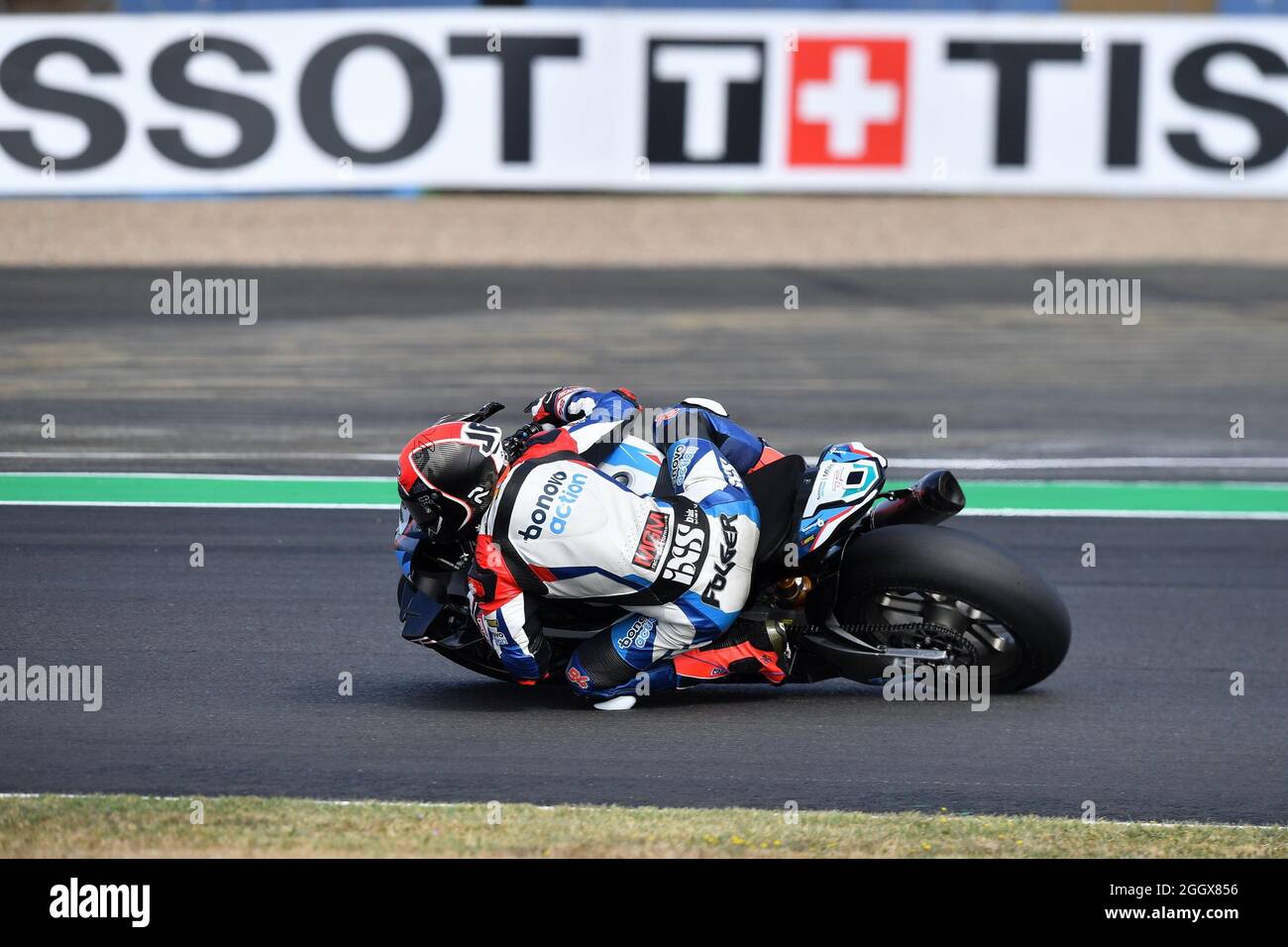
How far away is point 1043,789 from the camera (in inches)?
217

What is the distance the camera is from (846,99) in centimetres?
1844

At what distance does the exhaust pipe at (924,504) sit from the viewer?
5957 mm

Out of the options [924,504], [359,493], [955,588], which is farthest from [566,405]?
[359,493]

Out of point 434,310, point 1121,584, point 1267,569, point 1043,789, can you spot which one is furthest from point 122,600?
point 434,310

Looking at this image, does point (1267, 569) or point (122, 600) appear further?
point (1267, 569)

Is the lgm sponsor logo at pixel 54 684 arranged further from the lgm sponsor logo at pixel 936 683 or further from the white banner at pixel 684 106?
the white banner at pixel 684 106

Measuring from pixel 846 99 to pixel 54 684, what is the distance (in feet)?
45.2

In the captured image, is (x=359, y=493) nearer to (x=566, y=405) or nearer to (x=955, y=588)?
(x=566, y=405)

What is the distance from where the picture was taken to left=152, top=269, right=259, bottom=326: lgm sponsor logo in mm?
15537

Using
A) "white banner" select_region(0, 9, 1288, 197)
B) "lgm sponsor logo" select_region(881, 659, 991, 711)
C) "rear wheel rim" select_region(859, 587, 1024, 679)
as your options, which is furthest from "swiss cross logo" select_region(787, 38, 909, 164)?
"rear wheel rim" select_region(859, 587, 1024, 679)

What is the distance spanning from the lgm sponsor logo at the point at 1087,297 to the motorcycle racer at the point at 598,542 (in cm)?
1067

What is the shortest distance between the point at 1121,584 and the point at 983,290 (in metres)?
9.45
